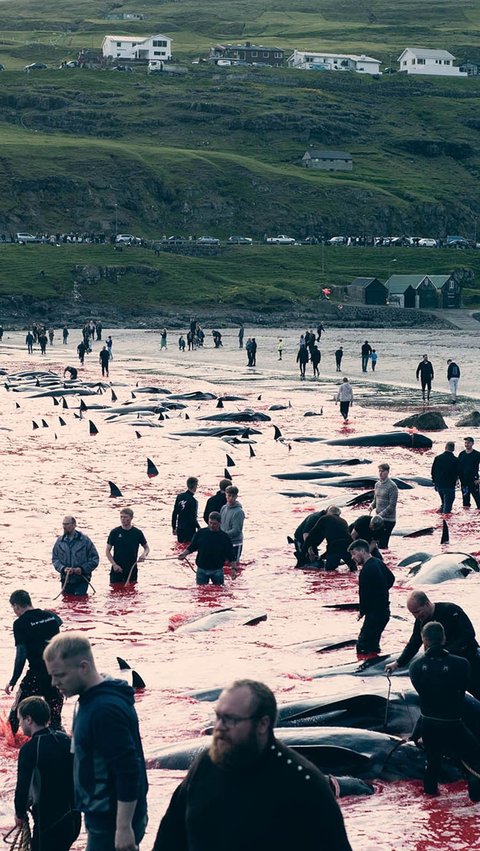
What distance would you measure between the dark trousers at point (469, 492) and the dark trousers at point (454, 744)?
1581 cm

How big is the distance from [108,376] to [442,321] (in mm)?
53180

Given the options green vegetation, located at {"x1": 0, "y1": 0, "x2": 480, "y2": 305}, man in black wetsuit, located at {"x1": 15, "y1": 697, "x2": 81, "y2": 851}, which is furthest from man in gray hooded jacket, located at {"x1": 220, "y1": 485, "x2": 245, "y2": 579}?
green vegetation, located at {"x1": 0, "y1": 0, "x2": 480, "y2": 305}

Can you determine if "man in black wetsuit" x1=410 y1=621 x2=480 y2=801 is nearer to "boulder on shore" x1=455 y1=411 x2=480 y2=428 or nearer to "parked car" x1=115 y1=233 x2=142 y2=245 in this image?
"boulder on shore" x1=455 y1=411 x2=480 y2=428

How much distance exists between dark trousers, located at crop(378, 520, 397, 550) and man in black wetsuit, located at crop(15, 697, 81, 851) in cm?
1357

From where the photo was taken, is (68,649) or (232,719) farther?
(68,649)

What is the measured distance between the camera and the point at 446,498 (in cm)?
2492

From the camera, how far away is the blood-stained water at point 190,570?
1092cm

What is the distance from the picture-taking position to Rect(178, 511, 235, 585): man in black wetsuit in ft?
60.2

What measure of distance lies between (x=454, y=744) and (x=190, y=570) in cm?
1094

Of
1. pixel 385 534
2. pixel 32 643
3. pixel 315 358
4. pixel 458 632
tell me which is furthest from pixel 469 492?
pixel 315 358

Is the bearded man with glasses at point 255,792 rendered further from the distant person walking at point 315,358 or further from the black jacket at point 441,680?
the distant person walking at point 315,358

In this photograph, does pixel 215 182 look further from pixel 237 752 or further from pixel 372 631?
pixel 237 752

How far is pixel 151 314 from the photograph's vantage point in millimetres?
108250

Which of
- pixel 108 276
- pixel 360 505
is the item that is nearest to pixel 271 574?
pixel 360 505
